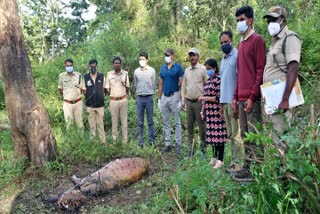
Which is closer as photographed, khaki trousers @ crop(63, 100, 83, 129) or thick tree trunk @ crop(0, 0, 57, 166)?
thick tree trunk @ crop(0, 0, 57, 166)

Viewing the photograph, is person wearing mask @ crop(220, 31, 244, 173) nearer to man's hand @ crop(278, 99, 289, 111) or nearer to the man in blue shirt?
man's hand @ crop(278, 99, 289, 111)

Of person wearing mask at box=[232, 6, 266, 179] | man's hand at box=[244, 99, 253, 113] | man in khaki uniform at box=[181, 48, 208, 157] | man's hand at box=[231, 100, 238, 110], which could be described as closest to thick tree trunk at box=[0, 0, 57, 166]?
man in khaki uniform at box=[181, 48, 208, 157]

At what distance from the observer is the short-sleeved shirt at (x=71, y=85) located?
725cm

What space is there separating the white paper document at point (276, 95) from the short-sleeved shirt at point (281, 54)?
0.37ft

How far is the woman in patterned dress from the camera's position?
479 cm

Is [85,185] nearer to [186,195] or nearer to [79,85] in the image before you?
[186,195]

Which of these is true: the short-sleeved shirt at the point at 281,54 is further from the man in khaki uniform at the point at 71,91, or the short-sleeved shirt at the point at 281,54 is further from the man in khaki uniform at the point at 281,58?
the man in khaki uniform at the point at 71,91

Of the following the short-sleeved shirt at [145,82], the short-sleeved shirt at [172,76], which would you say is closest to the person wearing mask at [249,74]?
the short-sleeved shirt at [172,76]

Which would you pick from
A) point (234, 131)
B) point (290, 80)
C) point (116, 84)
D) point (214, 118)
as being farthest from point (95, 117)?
point (290, 80)

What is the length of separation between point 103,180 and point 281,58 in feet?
9.01

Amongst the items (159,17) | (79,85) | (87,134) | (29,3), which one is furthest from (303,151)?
(29,3)

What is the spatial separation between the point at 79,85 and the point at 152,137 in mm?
2003

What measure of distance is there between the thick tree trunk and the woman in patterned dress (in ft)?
8.46

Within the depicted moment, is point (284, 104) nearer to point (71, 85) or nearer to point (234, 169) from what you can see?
point (234, 169)
